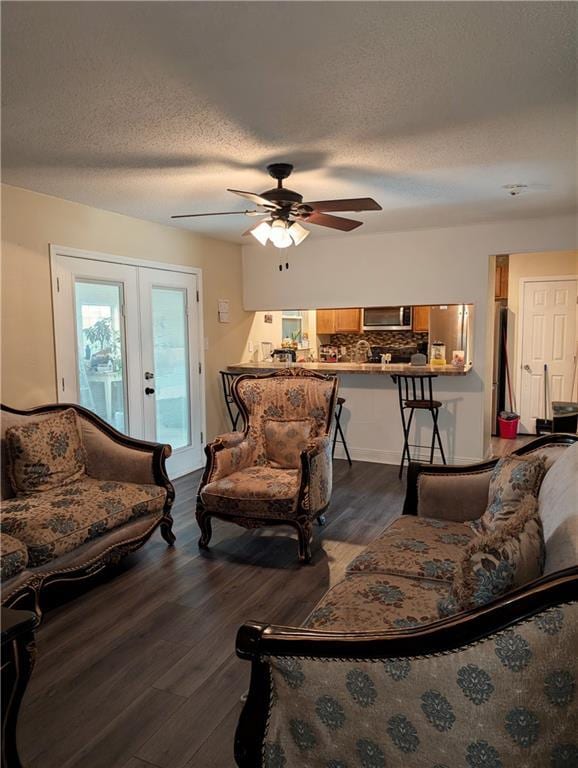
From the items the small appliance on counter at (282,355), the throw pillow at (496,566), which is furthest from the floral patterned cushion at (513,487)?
the small appliance on counter at (282,355)

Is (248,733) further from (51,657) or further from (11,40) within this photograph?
(11,40)

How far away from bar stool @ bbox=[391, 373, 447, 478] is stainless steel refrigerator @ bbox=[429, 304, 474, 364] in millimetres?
1240

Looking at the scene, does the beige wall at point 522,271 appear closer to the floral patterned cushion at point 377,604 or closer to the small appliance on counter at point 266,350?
the small appliance on counter at point 266,350

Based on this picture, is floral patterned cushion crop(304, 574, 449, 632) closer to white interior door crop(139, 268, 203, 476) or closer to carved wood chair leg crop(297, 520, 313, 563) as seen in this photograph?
carved wood chair leg crop(297, 520, 313, 563)

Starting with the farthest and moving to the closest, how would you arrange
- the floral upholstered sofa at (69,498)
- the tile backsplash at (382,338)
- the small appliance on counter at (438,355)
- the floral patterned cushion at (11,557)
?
the tile backsplash at (382,338), the small appliance on counter at (438,355), the floral upholstered sofa at (69,498), the floral patterned cushion at (11,557)

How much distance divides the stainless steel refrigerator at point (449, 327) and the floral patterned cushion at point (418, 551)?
432cm

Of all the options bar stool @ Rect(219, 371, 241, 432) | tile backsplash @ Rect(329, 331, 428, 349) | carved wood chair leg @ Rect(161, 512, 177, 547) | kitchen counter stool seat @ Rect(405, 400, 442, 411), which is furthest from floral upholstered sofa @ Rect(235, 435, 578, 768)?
tile backsplash @ Rect(329, 331, 428, 349)

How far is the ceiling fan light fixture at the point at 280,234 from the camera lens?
3307 mm

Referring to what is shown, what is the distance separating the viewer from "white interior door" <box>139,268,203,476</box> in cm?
478

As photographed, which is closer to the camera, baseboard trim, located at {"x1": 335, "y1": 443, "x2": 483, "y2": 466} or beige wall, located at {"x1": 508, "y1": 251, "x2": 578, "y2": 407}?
baseboard trim, located at {"x1": 335, "y1": 443, "x2": 483, "y2": 466}

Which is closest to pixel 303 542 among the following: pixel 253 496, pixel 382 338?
pixel 253 496

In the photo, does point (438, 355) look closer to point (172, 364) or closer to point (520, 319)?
point (520, 319)

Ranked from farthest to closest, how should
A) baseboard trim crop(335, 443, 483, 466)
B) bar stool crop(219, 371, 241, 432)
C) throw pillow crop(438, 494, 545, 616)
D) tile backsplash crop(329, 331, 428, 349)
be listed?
tile backsplash crop(329, 331, 428, 349), bar stool crop(219, 371, 241, 432), baseboard trim crop(335, 443, 483, 466), throw pillow crop(438, 494, 545, 616)

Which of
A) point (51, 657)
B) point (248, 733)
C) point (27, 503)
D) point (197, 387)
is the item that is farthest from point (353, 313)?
point (248, 733)
